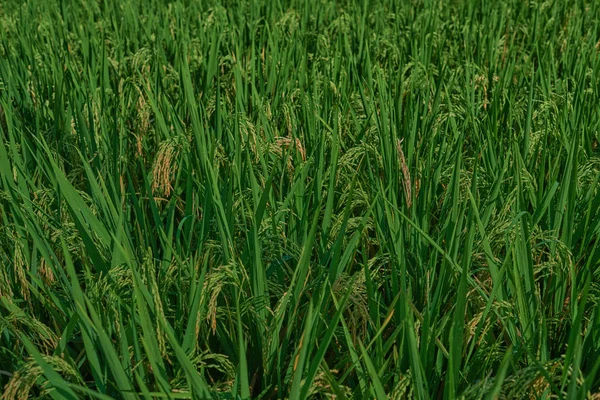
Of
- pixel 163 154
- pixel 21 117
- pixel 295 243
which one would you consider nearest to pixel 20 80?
pixel 21 117

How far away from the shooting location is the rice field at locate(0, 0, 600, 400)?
127cm

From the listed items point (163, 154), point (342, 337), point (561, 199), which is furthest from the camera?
point (163, 154)

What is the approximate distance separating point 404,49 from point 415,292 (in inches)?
66.6

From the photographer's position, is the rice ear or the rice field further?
the rice ear

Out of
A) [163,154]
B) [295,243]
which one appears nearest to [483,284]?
[295,243]

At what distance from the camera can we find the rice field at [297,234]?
127 cm

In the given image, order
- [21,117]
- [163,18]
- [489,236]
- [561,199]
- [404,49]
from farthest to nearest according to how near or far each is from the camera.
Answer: [163,18]
[404,49]
[21,117]
[561,199]
[489,236]

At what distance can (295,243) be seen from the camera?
5.25 ft

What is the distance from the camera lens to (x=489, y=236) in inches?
61.4

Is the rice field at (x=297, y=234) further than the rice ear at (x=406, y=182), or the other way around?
the rice ear at (x=406, y=182)

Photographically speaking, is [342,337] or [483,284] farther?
[483,284]

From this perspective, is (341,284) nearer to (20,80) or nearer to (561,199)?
(561,199)

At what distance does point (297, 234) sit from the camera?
68.0 inches

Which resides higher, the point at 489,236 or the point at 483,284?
the point at 489,236
